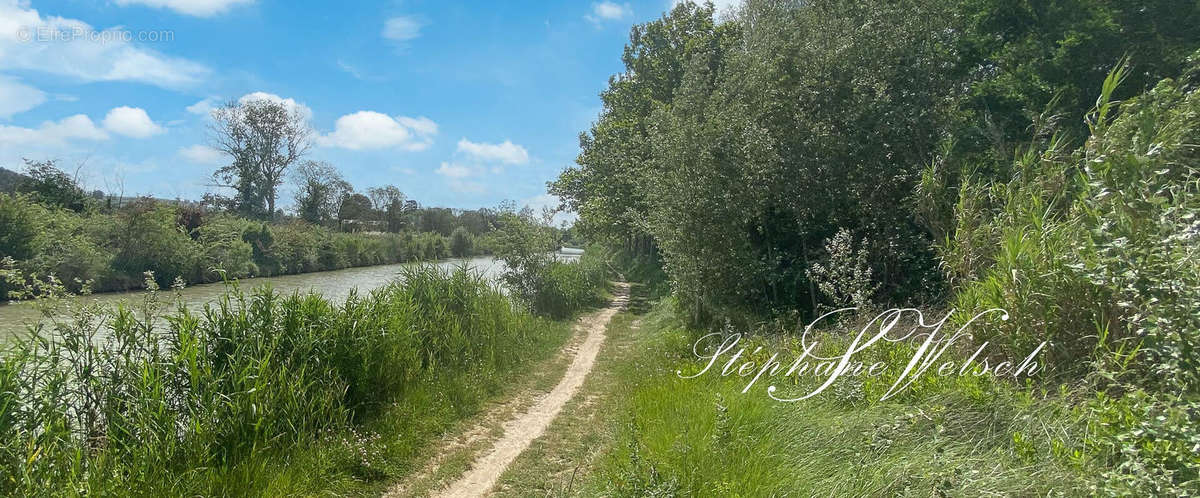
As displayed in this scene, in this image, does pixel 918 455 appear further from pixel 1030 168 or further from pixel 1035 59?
pixel 1035 59

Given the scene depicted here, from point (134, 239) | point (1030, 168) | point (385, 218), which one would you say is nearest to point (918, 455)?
point (1030, 168)

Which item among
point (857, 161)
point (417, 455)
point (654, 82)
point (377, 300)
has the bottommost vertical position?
point (417, 455)

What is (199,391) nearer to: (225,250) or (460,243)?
(225,250)

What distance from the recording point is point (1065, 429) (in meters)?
3.18

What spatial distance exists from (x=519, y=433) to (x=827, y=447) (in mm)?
3873

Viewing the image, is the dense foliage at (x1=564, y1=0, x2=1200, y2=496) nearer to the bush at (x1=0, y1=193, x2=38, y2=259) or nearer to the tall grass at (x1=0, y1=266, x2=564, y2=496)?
the tall grass at (x1=0, y1=266, x2=564, y2=496)

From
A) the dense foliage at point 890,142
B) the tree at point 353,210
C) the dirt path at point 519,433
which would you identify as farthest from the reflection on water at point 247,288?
the tree at point 353,210

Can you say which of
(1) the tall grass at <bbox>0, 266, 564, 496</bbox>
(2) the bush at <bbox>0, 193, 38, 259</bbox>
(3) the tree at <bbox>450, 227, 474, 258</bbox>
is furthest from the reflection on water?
(3) the tree at <bbox>450, 227, 474, 258</bbox>

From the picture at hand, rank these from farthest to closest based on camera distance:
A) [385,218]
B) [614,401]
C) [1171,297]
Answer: [385,218], [614,401], [1171,297]

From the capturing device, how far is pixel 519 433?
6.48 metres

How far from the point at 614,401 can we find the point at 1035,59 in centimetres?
1030

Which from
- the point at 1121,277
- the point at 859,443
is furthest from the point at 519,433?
the point at 1121,277

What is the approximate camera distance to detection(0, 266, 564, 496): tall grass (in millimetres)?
3945

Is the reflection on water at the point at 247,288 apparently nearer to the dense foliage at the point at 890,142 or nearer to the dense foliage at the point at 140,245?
the dense foliage at the point at 140,245
